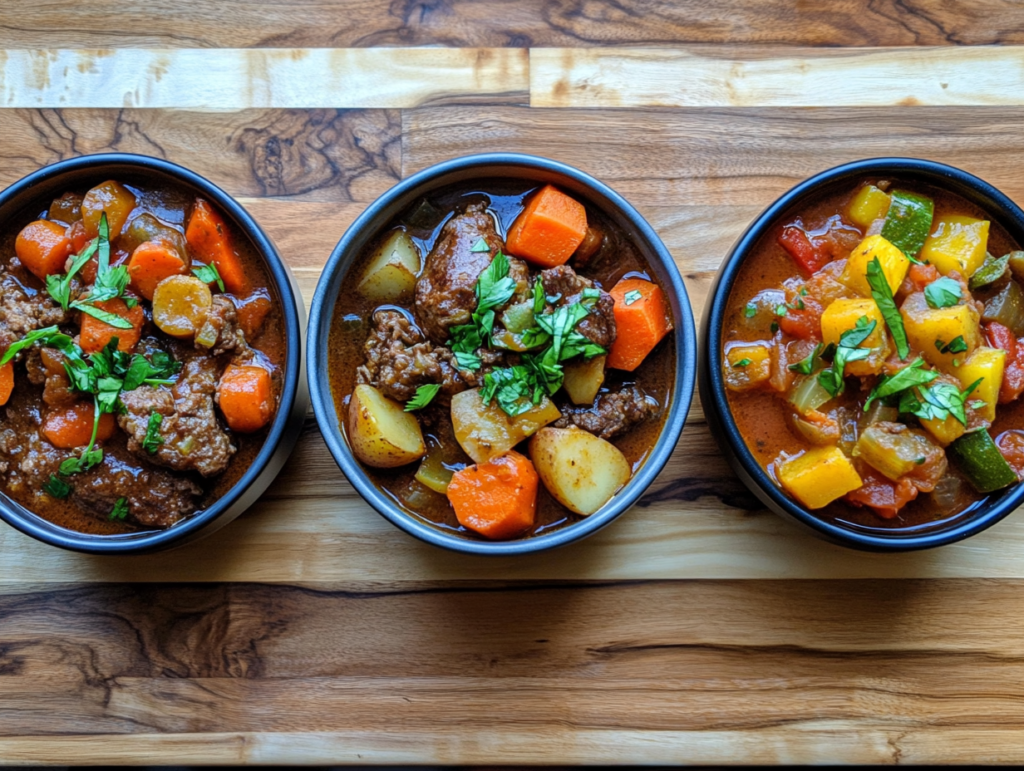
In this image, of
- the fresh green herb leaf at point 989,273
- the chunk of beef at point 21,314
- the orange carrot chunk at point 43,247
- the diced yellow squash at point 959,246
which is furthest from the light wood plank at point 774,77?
the chunk of beef at point 21,314

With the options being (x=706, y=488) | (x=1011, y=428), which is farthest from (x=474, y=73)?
(x=1011, y=428)

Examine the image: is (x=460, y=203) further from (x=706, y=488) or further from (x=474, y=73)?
(x=706, y=488)

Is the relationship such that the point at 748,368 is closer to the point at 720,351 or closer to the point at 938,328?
the point at 720,351

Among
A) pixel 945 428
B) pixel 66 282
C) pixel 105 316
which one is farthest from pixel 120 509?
pixel 945 428

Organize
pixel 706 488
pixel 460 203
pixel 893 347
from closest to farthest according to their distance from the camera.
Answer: pixel 893 347, pixel 460 203, pixel 706 488

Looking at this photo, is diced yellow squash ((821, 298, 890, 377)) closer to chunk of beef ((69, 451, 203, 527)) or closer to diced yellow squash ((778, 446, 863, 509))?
diced yellow squash ((778, 446, 863, 509))
